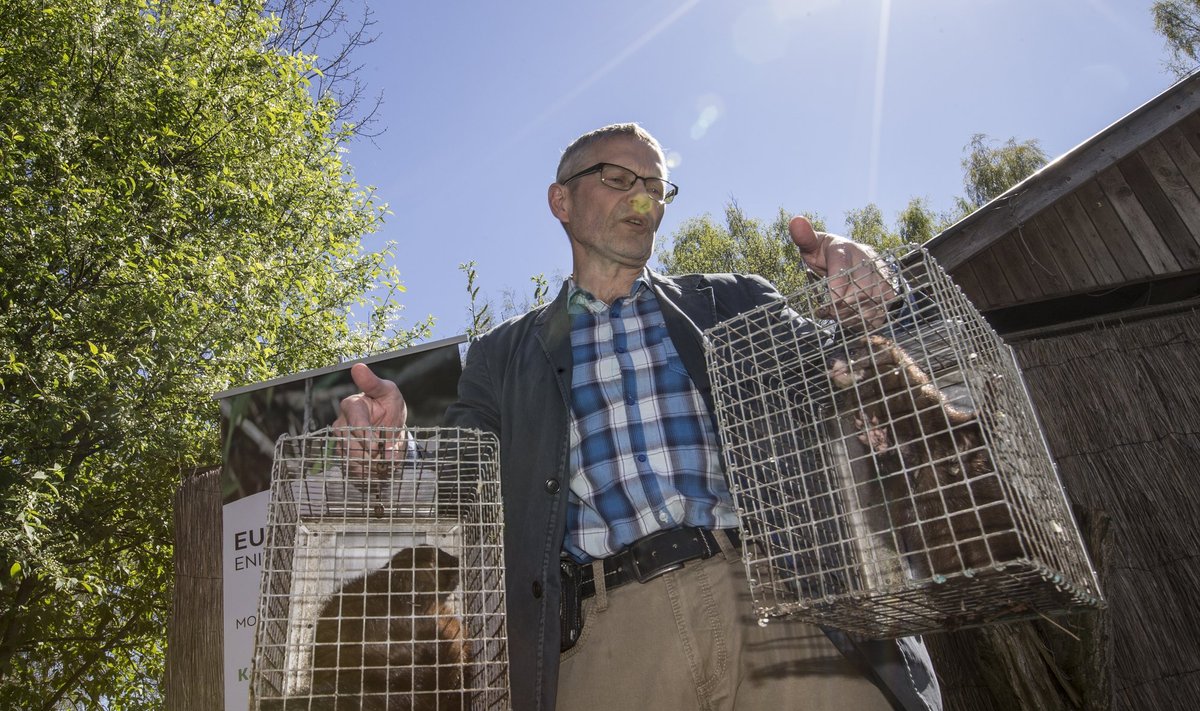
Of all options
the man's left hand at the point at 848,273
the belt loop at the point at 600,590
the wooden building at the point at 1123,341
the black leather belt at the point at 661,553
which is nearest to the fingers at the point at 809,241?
the man's left hand at the point at 848,273

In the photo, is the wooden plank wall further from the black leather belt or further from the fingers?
the fingers

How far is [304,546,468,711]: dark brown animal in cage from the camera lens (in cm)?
161

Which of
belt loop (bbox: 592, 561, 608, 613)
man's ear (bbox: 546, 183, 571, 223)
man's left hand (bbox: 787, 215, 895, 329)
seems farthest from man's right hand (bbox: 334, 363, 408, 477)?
man's ear (bbox: 546, 183, 571, 223)

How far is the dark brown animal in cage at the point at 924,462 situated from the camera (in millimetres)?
1381

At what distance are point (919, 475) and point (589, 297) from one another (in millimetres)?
1487

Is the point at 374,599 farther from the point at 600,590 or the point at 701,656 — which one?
the point at 701,656

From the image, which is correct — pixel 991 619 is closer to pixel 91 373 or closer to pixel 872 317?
pixel 872 317

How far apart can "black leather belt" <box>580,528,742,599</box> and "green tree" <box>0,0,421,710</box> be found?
21.7 feet

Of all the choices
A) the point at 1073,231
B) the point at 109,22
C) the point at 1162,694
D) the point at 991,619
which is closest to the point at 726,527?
the point at 991,619

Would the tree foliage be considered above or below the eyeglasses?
above

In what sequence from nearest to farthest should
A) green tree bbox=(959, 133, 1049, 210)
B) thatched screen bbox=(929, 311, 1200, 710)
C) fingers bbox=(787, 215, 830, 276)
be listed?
fingers bbox=(787, 215, 830, 276) → thatched screen bbox=(929, 311, 1200, 710) → green tree bbox=(959, 133, 1049, 210)

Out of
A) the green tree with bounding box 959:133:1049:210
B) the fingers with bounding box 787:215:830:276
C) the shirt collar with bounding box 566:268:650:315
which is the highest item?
the green tree with bounding box 959:133:1049:210

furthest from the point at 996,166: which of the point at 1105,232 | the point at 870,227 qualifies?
the point at 1105,232

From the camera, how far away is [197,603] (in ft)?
16.2
